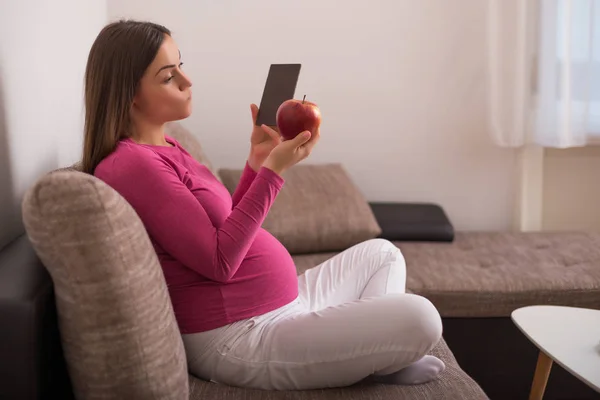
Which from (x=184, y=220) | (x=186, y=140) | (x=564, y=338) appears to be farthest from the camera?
(x=186, y=140)

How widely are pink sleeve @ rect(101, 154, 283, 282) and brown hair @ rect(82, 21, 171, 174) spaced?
0.10 m

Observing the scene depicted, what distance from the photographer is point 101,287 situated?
1084 mm

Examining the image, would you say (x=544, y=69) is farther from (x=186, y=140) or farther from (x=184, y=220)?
(x=184, y=220)

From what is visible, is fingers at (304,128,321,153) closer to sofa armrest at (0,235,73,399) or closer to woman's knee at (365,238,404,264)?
woman's knee at (365,238,404,264)

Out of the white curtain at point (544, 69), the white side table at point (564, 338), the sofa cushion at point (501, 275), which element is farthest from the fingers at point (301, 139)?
the white curtain at point (544, 69)

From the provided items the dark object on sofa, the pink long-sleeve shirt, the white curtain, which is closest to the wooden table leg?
the dark object on sofa

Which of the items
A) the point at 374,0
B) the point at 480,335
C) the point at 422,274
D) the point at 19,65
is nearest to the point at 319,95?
the point at 374,0

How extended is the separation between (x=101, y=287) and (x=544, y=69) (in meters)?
2.15

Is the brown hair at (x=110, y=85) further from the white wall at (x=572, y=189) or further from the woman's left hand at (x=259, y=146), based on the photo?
the white wall at (x=572, y=189)

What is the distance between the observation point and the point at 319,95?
2.90m

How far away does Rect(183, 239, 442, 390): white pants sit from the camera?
1341 mm

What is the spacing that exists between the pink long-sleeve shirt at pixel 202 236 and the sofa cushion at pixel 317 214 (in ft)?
3.07

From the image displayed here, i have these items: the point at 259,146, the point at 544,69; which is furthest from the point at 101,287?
the point at 544,69

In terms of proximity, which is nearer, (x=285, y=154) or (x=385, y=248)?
(x=285, y=154)
